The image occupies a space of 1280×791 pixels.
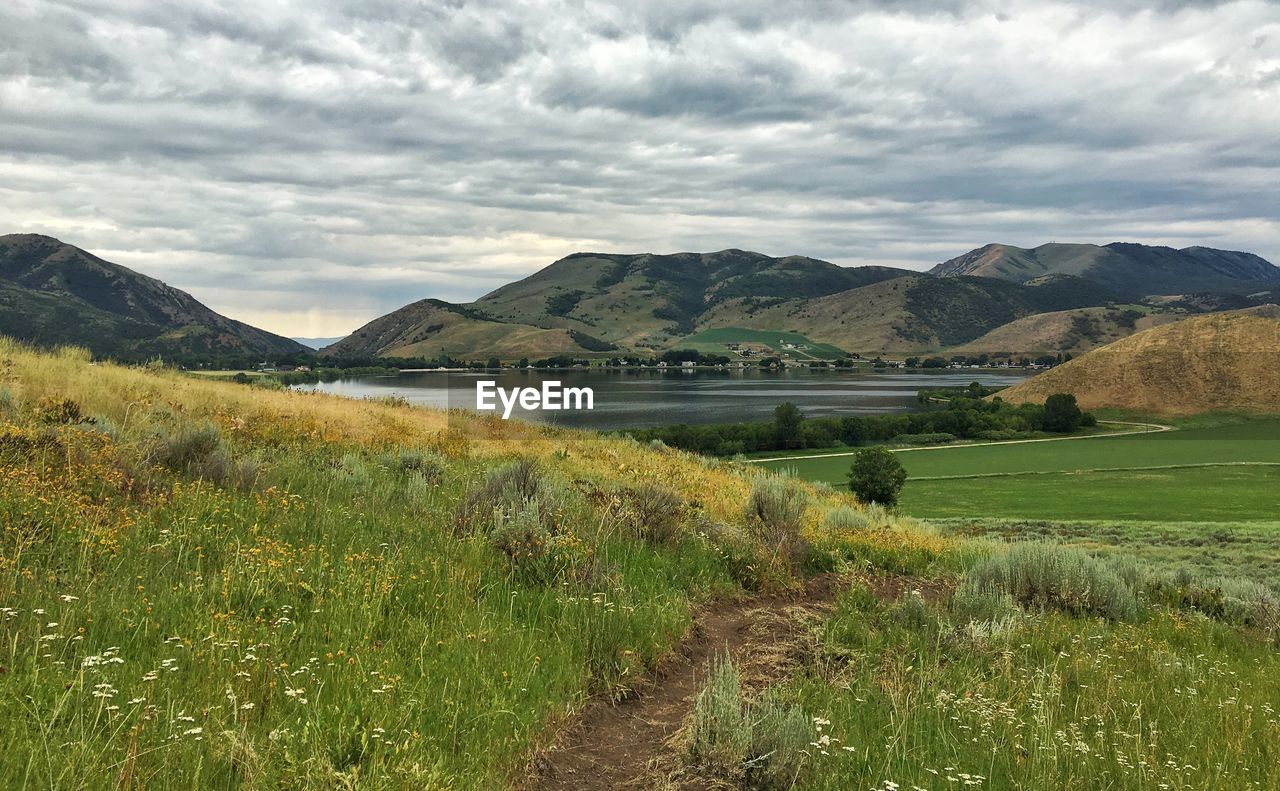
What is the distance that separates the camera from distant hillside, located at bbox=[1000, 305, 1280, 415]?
12012 centimetres

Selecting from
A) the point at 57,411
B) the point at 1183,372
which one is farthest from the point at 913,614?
the point at 1183,372

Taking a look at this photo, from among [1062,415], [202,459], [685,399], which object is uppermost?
[202,459]

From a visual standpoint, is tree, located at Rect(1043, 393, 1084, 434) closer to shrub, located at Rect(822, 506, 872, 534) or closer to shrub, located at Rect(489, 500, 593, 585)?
shrub, located at Rect(822, 506, 872, 534)

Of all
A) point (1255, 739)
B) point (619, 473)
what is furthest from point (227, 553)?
point (619, 473)

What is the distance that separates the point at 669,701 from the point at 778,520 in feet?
18.8

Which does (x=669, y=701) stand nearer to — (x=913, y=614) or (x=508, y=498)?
(x=913, y=614)

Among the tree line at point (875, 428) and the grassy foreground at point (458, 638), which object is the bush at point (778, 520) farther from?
the tree line at point (875, 428)

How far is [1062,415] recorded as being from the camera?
11331cm

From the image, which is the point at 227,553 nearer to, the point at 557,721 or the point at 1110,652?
the point at 557,721

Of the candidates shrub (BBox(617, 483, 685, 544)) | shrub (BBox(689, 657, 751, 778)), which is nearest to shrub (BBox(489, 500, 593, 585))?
shrub (BBox(617, 483, 685, 544))

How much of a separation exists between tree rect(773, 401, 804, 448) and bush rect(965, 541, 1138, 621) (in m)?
87.7

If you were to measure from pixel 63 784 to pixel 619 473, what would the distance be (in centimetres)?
1476

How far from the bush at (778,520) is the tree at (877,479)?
38324 millimetres

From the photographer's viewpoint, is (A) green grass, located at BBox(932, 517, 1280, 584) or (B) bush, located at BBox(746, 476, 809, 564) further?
(A) green grass, located at BBox(932, 517, 1280, 584)
